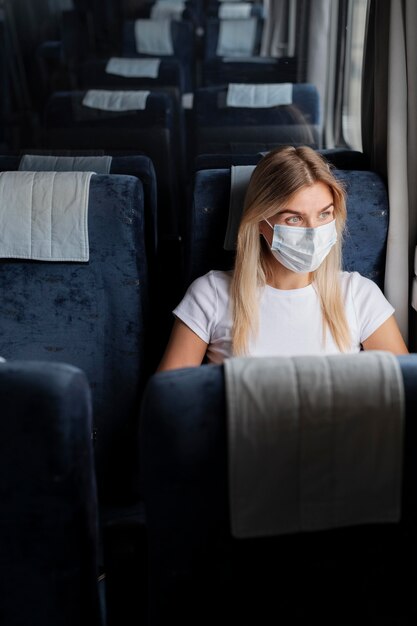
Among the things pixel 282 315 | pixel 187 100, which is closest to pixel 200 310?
pixel 282 315

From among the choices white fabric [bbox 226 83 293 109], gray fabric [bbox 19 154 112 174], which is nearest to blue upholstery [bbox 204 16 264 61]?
white fabric [bbox 226 83 293 109]

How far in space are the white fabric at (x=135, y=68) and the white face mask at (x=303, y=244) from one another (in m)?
2.07

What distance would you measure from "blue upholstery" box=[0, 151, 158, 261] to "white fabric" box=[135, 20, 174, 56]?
160 cm

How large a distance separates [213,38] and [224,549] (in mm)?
3089

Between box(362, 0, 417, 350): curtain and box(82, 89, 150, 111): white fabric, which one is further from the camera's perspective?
box(82, 89, 150, 111): white fabric

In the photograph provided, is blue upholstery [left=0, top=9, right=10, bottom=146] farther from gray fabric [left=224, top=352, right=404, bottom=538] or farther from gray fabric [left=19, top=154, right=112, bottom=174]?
gray fabric [left=224, top=352, right=404, bottom=538]

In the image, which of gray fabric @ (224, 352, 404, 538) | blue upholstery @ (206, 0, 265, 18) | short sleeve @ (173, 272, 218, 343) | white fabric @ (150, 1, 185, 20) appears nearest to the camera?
gray fabric @ (224, 352, 404, 538)

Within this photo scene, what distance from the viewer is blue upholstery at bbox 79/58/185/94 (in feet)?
11.7

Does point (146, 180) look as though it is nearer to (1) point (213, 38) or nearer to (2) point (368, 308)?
(2) point (368, 308)

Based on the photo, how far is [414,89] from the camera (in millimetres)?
2021

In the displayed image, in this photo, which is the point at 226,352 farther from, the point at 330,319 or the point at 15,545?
→ the point at 15,545

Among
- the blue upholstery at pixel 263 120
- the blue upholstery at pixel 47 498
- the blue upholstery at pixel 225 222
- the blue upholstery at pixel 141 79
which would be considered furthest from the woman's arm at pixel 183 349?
the blue upholstery at pixel 141 79

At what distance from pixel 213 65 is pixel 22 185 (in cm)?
194

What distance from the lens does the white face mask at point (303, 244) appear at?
1759 mm
